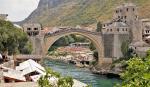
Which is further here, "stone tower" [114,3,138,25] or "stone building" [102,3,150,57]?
"stone tower" [114,3,138,25]

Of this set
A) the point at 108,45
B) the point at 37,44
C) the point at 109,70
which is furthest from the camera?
the point at 108,45

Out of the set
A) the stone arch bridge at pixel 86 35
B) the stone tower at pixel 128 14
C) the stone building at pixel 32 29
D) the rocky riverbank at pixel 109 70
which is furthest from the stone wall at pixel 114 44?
the stone building at pixel 32 29

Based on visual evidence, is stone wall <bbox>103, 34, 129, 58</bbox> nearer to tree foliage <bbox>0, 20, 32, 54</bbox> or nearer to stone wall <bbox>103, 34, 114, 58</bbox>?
stone wall <bbox>103, 34, 114, 58</bbox>

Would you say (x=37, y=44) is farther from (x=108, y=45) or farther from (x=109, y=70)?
(x=109, y=70)

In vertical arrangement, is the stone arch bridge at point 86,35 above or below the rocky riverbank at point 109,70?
above

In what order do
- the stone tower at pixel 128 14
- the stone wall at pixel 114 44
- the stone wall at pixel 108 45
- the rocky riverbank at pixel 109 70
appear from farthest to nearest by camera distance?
the stone wall at pixel 108 45 < the stone tower at pixel 128 14 < the stone wall at pixel 114 44 < the rocky riverbank at pixel 109 70

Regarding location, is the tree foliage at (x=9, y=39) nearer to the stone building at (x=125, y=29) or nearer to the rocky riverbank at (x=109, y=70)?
the rocky riverbank at (x=109, y=70)

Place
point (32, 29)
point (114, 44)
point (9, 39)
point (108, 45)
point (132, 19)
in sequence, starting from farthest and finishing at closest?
1. point (108, 45)
2. point (114, 44)
3. point (32, 29)
4. point (132, 19)
5. point (9, 39)

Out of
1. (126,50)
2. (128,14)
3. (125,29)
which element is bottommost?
Result: (126,50)

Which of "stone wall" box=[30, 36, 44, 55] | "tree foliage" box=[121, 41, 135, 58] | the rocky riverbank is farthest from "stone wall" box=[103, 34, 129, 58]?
"stone wall" box=[30, 36, 44, 55]

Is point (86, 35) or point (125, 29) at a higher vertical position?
point (125, 29)

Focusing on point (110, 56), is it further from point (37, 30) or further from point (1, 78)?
point (1, 78)

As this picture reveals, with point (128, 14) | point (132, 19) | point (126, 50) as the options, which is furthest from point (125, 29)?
point (126, 50)

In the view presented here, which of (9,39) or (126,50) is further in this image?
(126,50)
